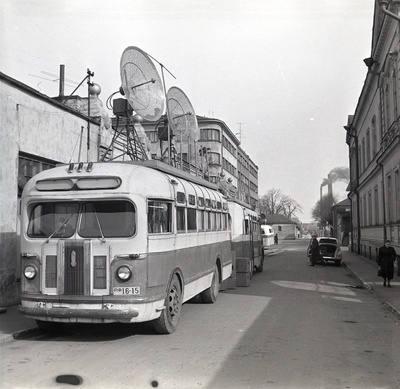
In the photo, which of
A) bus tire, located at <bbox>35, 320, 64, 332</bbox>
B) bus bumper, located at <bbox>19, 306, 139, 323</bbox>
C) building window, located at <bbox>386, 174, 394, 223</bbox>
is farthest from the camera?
building window, located at <bbox>386, 174, 394, 223</bbox>

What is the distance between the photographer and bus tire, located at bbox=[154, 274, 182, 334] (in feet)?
25.4

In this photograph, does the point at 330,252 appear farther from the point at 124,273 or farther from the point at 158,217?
the point at 124,273

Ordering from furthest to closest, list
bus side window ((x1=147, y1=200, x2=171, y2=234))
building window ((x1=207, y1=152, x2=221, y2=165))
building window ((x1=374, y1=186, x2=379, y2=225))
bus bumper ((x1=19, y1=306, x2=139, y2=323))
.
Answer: building window ((x1=207, y1=152, x2=221, y2=165)) → building window ((x1=374, y1=186, x2=379, y2=225)) → bus side window ((x1=147, y1=200, x2=171, y2=234)) → bus bumper ((x1=19, y1=306, x2=139, y2=323))

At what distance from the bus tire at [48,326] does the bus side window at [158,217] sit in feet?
7.97

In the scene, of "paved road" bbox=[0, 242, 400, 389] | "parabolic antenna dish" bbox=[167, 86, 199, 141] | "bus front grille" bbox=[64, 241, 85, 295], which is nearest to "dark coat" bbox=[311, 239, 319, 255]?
"parabolic antenna dish" bbox=[167, 86, 199, 141]

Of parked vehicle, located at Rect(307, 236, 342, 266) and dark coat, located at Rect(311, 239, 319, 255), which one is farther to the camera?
parked vehicle, located at Rect(307, 236, 342, 266)

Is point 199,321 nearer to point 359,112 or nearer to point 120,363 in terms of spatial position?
point 120,363

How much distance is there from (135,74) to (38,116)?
2.89 metres

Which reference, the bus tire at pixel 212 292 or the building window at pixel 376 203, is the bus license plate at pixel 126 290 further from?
the building window at pixel 376 203

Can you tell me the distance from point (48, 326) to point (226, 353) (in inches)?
129

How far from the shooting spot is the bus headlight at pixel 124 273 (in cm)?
703

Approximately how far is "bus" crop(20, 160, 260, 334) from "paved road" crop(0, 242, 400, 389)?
51 centimetres

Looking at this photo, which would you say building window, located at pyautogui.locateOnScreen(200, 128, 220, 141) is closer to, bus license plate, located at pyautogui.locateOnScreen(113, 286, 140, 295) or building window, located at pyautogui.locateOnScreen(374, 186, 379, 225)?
building window, located at pyautogui.locateOnScreen(374, 186, 379, 225)

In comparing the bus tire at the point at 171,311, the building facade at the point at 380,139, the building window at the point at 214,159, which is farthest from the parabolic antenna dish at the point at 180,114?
the building window at the point at 214,159
